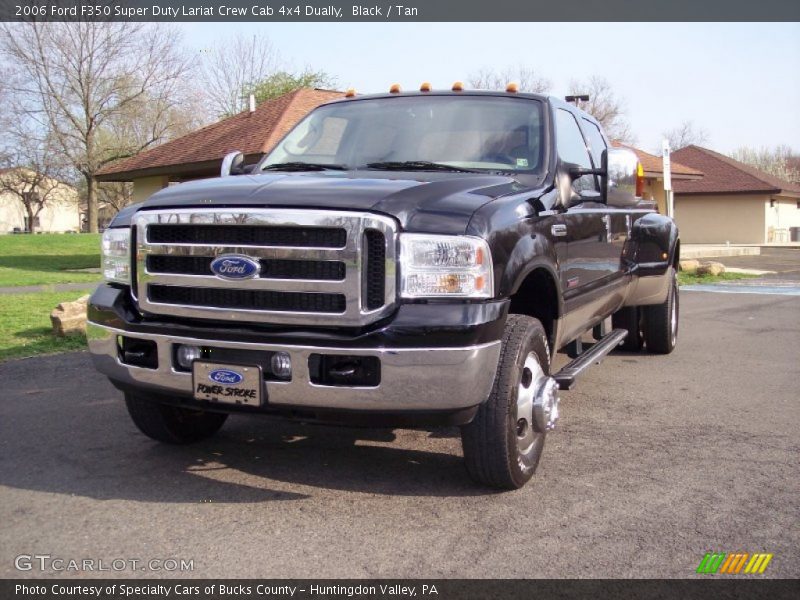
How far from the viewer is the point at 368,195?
139 inches

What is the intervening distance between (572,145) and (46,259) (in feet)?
81.3

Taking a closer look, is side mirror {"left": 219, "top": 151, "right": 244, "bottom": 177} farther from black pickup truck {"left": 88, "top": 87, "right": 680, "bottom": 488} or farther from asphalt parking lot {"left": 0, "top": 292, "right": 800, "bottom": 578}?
asphalt parking lot {"left": 0, "top": 292, "right": 800, "bottom": 578}

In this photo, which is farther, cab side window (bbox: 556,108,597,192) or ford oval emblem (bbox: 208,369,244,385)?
cab side window (bbox: 556,108,597,192)

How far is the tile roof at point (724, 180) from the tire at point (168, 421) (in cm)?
3802

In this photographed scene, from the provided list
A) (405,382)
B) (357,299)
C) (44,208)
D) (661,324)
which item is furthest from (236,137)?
(44,208)

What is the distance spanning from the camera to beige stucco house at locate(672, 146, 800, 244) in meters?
39.8

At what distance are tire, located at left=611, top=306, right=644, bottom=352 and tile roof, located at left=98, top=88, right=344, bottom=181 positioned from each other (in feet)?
36.7

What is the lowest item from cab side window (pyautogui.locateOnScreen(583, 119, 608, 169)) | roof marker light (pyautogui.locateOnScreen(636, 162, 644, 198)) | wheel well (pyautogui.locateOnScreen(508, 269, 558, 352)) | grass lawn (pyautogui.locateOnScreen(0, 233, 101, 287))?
grass lawn (pyautogui.locateOnScreen(0, 233, 101, 287))

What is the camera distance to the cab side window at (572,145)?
196 inches

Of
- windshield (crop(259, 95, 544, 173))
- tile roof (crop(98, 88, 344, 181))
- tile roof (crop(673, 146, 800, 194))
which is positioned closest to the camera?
windshield (crop(259, 95, 544, 173))

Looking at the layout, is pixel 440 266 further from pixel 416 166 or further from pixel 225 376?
pixel 416 166

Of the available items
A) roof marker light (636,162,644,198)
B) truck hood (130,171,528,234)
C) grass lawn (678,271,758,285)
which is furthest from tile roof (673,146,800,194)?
truck hood (130,171,528,234)

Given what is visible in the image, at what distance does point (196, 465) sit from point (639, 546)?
7.62 feet

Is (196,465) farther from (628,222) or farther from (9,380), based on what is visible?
(628,222)
